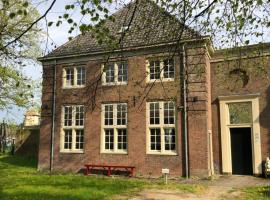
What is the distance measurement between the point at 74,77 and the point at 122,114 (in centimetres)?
402

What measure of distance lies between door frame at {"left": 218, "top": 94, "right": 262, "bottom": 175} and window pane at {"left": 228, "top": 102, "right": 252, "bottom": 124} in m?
0.40

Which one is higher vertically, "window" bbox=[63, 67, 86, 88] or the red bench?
"window" bbox=[63, 67, 86, 88]

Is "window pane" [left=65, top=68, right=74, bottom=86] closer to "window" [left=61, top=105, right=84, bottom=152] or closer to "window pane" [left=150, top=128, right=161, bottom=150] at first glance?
"window" [left=61, top=105, right=84, bottom=152]

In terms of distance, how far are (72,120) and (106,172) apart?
3.74m

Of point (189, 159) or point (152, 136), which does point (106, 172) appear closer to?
point (152, 136)

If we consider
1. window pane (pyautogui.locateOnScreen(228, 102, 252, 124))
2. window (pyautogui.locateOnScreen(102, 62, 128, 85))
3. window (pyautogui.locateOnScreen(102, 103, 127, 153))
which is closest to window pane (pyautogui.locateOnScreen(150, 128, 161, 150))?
window (pyautogui.locateOnScreen(102, 103, 127, 153))

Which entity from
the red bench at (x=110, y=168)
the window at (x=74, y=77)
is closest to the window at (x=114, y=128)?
the red bench at (x=110, y=168)

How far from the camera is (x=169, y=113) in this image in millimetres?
17562

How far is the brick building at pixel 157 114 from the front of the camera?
16922 millimetres

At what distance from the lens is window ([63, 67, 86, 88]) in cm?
2033

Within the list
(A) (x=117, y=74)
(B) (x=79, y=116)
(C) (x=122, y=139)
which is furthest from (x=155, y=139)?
(B) (x=79, y=116)

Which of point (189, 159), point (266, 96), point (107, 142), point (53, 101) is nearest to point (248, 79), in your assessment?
point (266, 96)

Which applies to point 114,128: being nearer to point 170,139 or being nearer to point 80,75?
point 170,139

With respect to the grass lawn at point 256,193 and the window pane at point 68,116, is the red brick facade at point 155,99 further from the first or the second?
the grass lawn at point 256,193
